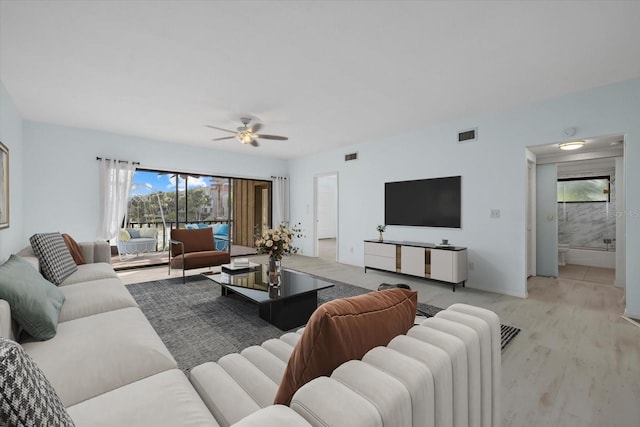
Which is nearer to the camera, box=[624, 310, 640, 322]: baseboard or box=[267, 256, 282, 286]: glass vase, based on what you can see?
box=[624, 310, 640, 322]: baseboard

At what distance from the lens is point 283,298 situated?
2.67m

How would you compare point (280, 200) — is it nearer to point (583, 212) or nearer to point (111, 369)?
point (111, 369)

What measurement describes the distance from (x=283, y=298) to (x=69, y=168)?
4.67m

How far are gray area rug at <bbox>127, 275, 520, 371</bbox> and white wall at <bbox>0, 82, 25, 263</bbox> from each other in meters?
1.43

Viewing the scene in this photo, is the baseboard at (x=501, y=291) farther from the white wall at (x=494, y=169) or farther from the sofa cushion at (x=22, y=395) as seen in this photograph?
the sofa cushion at (x=22, y=395)

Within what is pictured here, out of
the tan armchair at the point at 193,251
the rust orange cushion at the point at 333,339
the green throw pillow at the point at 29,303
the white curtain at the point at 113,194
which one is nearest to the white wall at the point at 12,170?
the white curtain at the point at 113,194

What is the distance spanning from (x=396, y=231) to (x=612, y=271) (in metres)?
4.09

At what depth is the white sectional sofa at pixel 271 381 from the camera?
0.65m

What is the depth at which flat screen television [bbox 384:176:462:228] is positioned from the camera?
448 cm

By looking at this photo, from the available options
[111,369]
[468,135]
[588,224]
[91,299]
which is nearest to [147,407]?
[111,369]

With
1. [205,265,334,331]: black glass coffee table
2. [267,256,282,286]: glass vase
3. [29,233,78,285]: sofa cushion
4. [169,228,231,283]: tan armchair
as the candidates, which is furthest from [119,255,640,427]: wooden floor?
[29,233,78,285]: sofa cushion

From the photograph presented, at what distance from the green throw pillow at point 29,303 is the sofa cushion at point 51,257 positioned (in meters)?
0.92

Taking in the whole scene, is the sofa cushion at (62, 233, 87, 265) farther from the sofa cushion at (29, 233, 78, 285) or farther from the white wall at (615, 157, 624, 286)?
the white wall at (615, 157, 624, 286)

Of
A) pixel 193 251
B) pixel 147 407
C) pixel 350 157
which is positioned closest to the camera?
pixel 147 407
